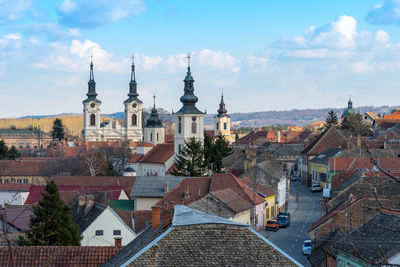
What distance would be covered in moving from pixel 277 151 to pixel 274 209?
178 ft

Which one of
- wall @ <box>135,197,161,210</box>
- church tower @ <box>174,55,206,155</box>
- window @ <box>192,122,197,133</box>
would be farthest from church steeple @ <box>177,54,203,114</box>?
wall @ <box>135,197,161,210</box>

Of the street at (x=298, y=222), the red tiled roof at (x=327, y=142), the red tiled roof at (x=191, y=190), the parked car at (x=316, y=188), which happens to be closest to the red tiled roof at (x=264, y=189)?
the street at (x=298, y=222)

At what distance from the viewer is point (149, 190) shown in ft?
178

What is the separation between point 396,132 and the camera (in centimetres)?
9138

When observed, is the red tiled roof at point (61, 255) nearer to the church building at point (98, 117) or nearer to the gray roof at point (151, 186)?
the gray roof at point (151, 186)

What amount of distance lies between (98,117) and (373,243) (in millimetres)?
139794

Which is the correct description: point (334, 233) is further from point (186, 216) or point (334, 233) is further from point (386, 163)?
point (386, 163)

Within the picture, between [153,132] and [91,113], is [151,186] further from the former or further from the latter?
[91,113]

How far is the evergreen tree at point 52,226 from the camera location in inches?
1065

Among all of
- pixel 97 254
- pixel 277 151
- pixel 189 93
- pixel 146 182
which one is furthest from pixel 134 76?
pixel 97 254

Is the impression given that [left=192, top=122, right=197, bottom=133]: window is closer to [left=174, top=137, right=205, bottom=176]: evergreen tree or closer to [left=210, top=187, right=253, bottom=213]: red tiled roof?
[left=174, top=137, right=205, bottom=176]: evergreen tree

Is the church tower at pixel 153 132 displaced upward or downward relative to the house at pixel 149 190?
upward

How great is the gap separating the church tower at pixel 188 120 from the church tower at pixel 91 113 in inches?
2857

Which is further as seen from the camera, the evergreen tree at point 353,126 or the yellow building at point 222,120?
the yellow building at point 222,120
